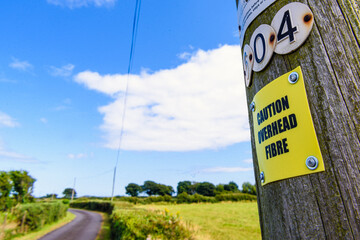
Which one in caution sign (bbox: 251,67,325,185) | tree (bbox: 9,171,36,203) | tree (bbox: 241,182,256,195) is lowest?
caution sign (bbox: 251,67,325,185)

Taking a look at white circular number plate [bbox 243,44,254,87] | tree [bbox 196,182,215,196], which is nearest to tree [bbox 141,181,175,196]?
tree [bbox 196,182,215,196]

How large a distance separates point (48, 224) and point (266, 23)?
24.9m

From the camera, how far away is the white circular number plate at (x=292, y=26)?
2.47ft

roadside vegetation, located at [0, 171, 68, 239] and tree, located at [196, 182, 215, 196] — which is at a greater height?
tree, located at [196, 182, 215, 196]

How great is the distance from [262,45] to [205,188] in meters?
74.7

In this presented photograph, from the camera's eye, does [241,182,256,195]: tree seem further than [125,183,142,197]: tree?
No

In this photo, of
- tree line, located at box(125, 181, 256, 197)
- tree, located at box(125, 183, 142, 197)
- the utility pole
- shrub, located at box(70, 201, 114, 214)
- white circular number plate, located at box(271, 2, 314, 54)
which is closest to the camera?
the utility pole

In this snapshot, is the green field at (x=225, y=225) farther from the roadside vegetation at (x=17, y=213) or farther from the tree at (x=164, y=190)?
the tree at (x=164, y=190)

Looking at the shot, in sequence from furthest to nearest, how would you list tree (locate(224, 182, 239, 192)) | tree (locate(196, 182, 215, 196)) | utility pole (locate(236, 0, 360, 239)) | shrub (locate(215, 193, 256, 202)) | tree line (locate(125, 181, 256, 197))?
tree (locate(196, 182, 215, 196)) < tree (locate(224, 182, 239, 192)) < tree line (locate(125, 181, 256, 197)) < shrub (locate(215, 193, 256, 202)) < utility pole (locate(236, 0, 360, 239))

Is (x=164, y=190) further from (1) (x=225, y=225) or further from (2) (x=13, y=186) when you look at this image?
(1) (x=225, y=225)

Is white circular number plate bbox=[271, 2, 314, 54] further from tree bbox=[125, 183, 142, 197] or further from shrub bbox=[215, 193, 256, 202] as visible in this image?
tree bbox=[125, 183, 142, 197]

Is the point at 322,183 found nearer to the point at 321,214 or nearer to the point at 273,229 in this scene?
the point at 321,214

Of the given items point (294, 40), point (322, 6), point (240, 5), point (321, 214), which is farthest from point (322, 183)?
point (240, 5)

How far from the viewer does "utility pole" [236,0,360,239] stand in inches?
24.1
